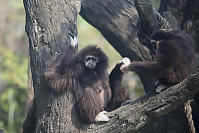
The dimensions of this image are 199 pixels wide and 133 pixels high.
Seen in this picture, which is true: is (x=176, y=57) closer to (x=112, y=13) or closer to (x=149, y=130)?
(x=149, y=130)

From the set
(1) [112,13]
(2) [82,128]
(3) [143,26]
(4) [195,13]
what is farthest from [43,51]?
(4) [195,13]

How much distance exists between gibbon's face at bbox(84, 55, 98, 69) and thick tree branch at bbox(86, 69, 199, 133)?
1.62 meters

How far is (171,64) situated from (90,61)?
189 centimetres

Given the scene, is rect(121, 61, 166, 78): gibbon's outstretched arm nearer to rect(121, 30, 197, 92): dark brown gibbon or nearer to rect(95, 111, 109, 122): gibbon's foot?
rect(121, 30, 197, 92): dark brown gibbon

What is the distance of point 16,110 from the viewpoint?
51.8ft

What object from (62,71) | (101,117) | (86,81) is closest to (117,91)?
(86,81)

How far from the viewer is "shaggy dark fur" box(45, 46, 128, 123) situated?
6814 millimetres

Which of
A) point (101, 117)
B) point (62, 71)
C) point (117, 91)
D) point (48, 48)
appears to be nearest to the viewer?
point (101, 117)

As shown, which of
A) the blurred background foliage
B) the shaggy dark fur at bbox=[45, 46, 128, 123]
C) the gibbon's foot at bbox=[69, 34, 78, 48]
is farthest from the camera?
the blurred background foliage

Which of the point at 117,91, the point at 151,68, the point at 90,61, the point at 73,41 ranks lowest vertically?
the point at 117,91

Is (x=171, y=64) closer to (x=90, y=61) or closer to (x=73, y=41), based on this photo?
(x=90, y=61)

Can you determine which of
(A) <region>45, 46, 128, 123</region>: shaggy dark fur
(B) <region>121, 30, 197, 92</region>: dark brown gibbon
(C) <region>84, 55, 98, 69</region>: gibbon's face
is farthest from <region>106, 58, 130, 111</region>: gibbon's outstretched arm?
(B) <region>121, 30, 197, 92</region>: dark brown gibbon

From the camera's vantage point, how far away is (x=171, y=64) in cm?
675

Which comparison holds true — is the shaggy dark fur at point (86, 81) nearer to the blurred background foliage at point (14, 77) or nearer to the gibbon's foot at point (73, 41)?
the gibbon's foot at point (73, 41)
